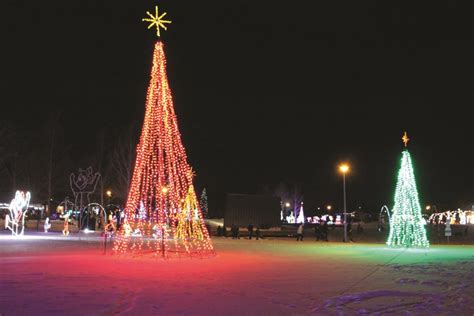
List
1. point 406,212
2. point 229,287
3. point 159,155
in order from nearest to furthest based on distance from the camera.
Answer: point 229,287 < point 159,155 < point 406,212

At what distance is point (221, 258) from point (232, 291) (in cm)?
907

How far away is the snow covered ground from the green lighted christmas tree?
12253 millimetres

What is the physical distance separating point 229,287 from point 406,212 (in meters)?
22.3

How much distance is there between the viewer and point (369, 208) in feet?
387

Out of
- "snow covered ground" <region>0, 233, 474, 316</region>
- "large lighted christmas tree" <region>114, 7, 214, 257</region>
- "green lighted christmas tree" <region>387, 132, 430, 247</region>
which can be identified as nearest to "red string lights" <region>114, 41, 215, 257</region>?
"large lighted christmas tree" <region>114, 7, 214, 257</region>

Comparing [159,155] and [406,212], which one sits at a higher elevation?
[159,155]

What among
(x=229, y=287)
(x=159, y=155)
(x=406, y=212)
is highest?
(x=159, y=155)

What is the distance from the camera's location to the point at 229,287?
12930 millimetres

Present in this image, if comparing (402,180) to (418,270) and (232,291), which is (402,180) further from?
(232,291)

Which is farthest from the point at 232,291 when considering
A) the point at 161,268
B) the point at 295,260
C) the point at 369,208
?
the point at 369,208

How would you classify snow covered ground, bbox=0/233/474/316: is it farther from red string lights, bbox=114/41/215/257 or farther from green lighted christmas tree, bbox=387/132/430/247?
green lighted christmas tree, bbox=387/132/430/247

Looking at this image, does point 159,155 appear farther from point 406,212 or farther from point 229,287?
point 406,212

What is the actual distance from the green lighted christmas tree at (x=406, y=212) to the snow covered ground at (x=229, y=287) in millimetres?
12253

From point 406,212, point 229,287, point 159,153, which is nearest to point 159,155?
point 159,153
